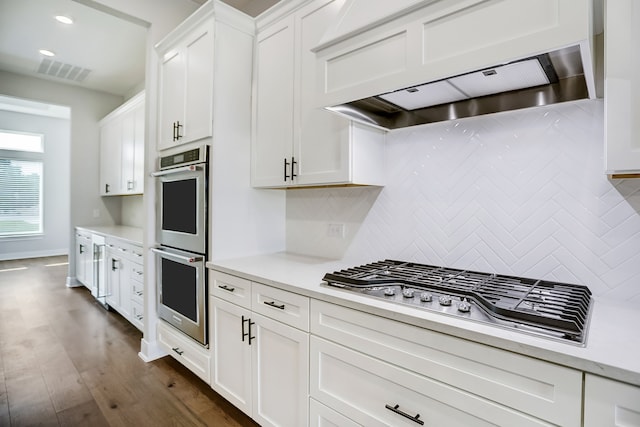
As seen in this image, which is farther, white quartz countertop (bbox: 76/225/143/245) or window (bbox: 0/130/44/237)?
window (bbox: 0/130/44/237)

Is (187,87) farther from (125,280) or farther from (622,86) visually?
(622,86)

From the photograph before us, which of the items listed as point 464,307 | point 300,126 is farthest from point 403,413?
point 300,126

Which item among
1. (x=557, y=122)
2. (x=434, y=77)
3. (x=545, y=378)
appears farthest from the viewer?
(x=557, y=122)

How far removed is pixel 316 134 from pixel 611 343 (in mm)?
1544

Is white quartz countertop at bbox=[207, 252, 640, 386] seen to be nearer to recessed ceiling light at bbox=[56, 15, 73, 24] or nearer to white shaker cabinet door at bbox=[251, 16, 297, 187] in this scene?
white shaker cabinet door at bbox=[251, 16, 297, 187]

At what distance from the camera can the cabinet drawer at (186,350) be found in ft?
7.17

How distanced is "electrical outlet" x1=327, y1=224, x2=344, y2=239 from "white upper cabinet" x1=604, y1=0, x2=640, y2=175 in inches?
56.9

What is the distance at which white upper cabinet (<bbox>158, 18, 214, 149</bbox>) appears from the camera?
2.20 metres

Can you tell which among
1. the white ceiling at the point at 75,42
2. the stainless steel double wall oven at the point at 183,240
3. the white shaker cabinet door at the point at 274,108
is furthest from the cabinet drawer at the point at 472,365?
the white ceiling at the point at 75,42

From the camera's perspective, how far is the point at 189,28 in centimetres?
236

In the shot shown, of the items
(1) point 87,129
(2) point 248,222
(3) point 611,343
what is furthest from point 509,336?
(1) point 87,129

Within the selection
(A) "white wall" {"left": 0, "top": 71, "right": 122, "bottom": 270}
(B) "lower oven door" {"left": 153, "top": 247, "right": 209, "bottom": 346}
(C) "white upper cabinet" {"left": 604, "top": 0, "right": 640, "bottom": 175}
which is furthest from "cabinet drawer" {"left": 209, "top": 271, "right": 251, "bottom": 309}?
(A) "white wall" {"left": 0, "top": 71, "right": 122, "bottom": 270}

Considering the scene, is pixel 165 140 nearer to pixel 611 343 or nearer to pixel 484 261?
pixel 484 261

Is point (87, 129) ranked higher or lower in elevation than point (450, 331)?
higher
